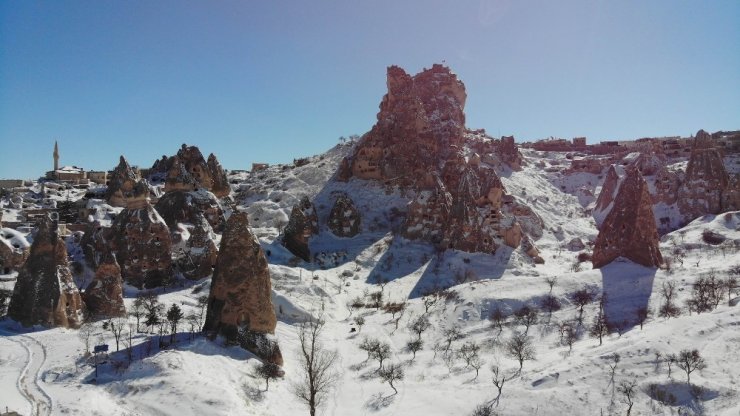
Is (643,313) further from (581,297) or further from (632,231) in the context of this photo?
(632,231)

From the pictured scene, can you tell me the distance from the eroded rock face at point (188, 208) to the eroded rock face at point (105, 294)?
46.0 ft

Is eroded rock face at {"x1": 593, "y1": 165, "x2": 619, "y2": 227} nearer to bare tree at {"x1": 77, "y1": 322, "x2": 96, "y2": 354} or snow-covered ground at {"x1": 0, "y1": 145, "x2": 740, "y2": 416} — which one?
snow-covered ground at {"x1": 0, "y1": 145, "x2": 740, "y2": 416}

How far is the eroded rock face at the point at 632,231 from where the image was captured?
1622 inches

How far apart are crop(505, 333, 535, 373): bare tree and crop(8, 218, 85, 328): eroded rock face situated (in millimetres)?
24961

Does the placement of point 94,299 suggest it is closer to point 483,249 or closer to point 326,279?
point 326,279

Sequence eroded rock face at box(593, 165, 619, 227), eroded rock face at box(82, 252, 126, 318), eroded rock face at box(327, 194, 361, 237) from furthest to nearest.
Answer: eroded rock face at box(593, 165, 619, 227), eroded rock face at box(327, 194, 361, 237), eroded rock face at box(82, 252, 126, 318)

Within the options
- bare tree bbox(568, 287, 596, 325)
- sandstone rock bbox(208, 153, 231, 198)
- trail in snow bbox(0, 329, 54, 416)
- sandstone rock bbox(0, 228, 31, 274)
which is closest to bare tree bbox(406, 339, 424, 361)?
bare tree bbox(568, 287, 596, 325)

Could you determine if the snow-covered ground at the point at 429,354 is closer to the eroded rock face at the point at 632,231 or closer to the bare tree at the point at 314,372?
the bare tree at the point at 314,372

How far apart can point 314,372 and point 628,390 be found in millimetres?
13928

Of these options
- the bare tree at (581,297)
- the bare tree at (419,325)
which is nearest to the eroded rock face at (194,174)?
the bare tree at (419,325)

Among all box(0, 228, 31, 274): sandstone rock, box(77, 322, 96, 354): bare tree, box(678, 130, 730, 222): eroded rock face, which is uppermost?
box(678, 130, 730, 222): eroded rock face

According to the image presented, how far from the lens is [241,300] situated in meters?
27.0

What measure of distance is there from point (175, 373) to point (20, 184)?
77.4m

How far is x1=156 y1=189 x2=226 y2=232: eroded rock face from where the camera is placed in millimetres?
47906
